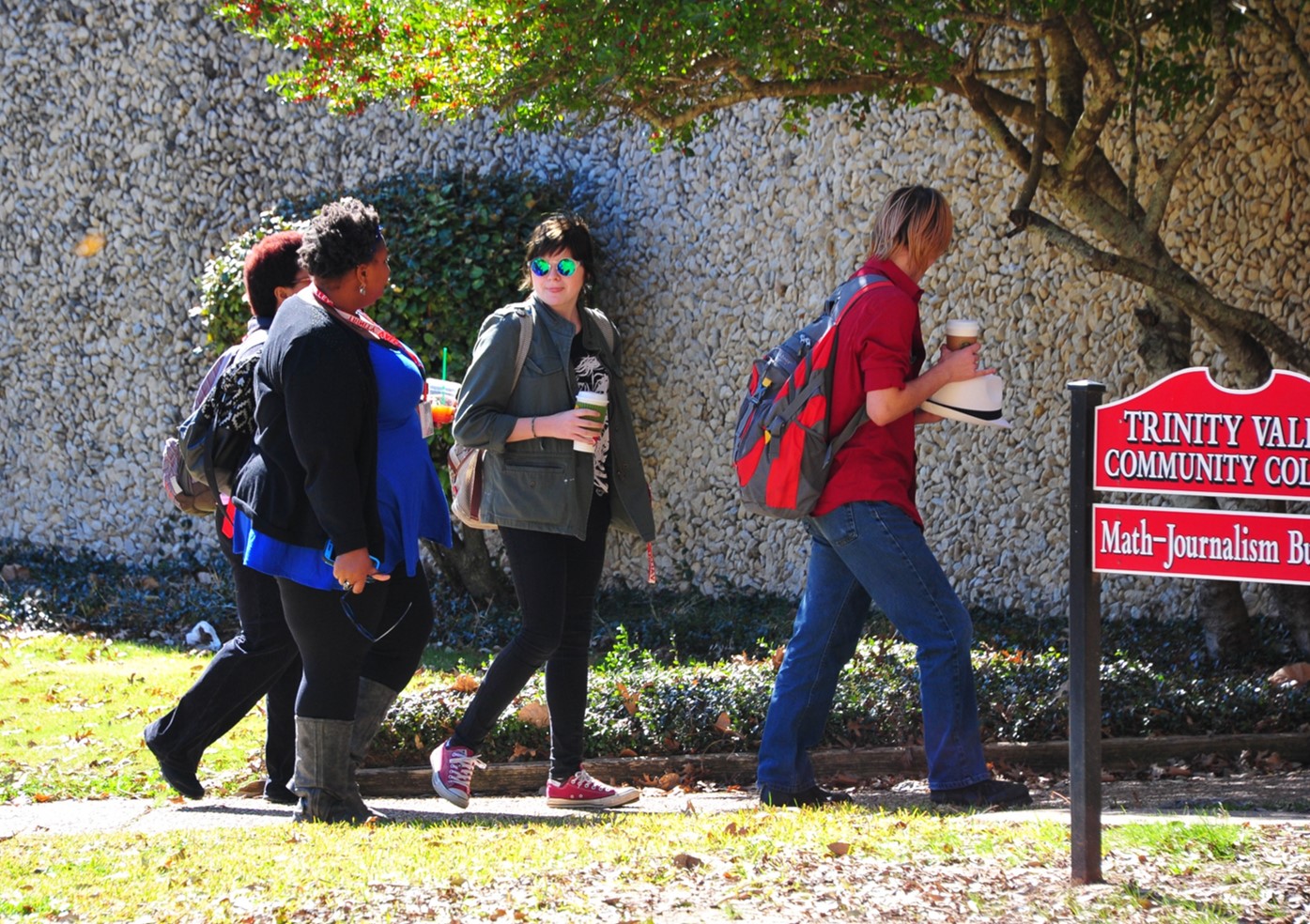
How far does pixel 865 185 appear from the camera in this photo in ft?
27.2

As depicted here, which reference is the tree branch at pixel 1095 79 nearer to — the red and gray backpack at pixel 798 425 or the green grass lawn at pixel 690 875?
the red and gray backpack at pixel 798 425

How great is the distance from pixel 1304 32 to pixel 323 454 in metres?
5.25

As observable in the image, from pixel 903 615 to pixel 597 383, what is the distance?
1308 millimetres

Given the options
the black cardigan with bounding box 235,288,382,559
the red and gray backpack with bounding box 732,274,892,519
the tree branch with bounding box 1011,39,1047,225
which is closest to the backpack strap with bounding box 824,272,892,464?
the red and gray backpack with bounding box 732,274,892,519

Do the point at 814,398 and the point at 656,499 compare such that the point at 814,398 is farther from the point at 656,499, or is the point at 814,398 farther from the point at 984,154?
the point at 656,499

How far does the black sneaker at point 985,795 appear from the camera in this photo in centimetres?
432

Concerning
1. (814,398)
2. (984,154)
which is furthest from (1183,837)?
(984,154)

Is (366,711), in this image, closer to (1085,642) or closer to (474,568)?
(1085,642)

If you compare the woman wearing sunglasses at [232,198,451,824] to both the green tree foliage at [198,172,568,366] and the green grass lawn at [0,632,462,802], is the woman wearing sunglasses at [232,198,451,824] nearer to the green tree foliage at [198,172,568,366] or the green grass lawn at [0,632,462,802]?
the green grass lawn at [0,632,462,802]

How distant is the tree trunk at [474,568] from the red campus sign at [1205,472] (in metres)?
6.25

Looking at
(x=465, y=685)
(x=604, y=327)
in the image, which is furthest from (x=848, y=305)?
(x=465, y=685)

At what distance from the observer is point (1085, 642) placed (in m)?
3.31

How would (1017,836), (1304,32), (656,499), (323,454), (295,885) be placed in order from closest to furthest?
(295,885)
(1017,836)
(323,454)
(1304,32)
(656,499)

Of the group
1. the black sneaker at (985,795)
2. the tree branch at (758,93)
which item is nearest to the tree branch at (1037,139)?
the tree branch at (758,93)
